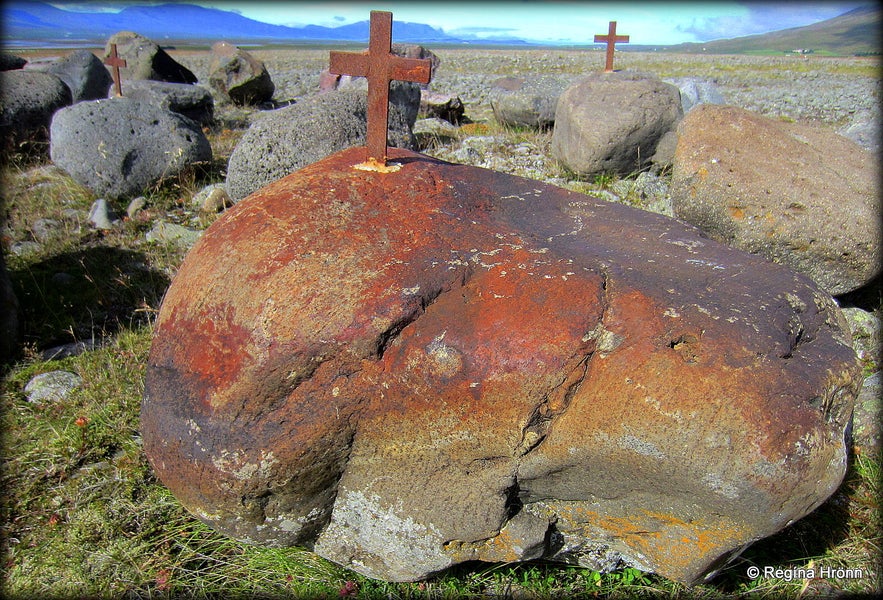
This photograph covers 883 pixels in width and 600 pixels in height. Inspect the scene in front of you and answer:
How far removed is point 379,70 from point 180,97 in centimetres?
794

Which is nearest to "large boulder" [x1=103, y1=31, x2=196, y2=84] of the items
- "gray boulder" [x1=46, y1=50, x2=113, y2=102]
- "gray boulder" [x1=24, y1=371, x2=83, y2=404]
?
"gray boulder" [x1=46, y1=50, x2=113, y2=102]

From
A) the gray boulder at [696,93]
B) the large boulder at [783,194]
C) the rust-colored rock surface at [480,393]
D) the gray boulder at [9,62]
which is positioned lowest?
the rust-colored rock surface at [480,393]

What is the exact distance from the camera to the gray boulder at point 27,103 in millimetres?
7734

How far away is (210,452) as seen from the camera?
2014 mm

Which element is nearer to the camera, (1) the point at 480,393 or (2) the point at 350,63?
(1) the point at 480,393

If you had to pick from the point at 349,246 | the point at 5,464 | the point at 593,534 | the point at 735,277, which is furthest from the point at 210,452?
the point at 735,277

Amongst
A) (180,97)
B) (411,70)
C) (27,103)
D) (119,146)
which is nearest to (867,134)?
(411,70)

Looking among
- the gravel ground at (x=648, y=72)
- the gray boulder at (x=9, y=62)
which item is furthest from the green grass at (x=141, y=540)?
the gray boulder at (x=9, y=62)

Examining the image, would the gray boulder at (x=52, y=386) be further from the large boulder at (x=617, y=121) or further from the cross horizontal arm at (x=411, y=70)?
the large boulder at (x=617, y=121)

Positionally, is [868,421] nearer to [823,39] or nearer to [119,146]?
[119,146]

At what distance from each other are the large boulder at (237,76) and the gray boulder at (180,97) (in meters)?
3.05

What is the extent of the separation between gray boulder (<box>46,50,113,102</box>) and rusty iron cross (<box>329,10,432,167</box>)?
1037 cm

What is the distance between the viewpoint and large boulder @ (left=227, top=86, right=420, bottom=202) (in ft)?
17.5

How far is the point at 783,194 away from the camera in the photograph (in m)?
3.82
